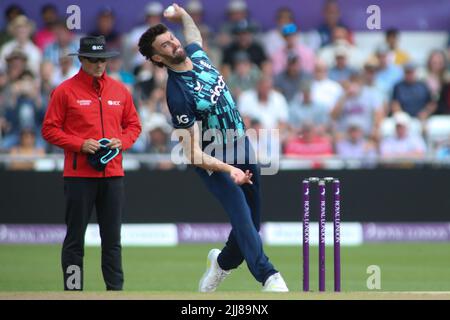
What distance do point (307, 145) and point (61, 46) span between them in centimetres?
409

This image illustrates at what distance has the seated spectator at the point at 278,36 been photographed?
17203mm

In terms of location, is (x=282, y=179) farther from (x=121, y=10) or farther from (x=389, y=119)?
(x=121, y=10)

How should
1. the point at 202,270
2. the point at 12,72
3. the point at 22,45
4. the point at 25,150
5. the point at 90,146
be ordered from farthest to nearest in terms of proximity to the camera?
1. the point at 22,45
2. the point at 12,72
3. the point at 25,150
4. the point at 202,270
5. the point at 90,146

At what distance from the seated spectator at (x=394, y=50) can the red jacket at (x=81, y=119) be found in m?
9.15

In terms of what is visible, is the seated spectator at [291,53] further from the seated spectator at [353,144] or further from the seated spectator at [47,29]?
the seated spectator at [47,29]

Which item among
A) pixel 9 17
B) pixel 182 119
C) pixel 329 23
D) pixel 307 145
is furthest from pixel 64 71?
pixel 182 119

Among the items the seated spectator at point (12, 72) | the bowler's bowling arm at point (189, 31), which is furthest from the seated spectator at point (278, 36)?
the bowler's bowling arm at point (189, 31)

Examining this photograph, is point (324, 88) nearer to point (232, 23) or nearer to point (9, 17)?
point (232, 23)

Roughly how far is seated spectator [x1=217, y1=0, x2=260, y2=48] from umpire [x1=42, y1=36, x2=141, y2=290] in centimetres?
813

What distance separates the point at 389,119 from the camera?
52.3 feet

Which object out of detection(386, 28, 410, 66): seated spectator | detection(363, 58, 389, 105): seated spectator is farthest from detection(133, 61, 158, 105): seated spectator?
detection(386, 28, 410, 66): seated spectator

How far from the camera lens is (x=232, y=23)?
17.1m

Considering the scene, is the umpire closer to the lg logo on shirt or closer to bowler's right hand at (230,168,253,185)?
the lg logo on shirt

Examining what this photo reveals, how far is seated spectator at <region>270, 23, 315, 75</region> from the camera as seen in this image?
659 inches
